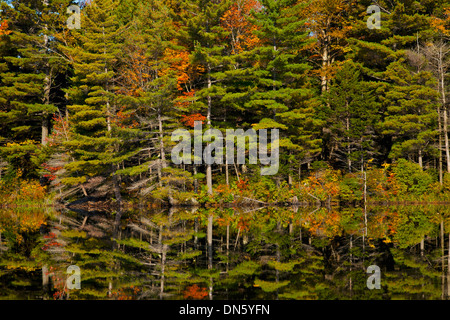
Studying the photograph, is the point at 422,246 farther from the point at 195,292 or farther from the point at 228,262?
the point at 195,292

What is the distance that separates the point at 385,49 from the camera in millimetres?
29625

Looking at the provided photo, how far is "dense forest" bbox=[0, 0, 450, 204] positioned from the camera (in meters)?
26.9

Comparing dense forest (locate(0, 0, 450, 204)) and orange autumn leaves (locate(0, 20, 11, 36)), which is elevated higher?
orange autumn leaves (locate(0, 20, 11, 36))

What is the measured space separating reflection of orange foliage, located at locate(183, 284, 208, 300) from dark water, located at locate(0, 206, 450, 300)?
16mm

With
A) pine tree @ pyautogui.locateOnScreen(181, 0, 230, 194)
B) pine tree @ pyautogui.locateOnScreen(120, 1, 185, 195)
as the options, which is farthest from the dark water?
pine tree @ pyautogui.locateOnScreen(181, 0, 230, 194)

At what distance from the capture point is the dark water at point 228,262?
6762 millimetres
